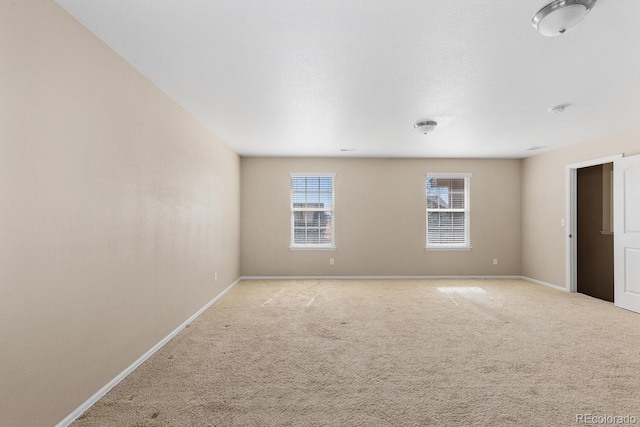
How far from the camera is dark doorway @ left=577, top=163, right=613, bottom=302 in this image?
5.34m

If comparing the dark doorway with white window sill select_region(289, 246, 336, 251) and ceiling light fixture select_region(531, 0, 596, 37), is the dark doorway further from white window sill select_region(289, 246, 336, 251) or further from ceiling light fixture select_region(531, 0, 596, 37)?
ceiling light fixture select_region(531, 0, 596, 37)

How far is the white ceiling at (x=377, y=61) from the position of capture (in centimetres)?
197

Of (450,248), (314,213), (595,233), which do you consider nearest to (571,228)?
(595,233)

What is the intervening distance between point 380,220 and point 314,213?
1347 millimetres

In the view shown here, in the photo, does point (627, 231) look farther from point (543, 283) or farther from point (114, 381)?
point (114, 381)

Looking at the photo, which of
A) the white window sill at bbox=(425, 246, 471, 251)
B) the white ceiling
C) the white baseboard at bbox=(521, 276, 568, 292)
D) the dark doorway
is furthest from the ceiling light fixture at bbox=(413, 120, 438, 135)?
the white baseboard at bbox=(521, 276, 568, 292)

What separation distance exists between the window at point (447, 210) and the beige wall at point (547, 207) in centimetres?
114

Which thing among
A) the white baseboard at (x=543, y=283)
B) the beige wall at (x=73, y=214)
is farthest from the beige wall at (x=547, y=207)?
the beige wall at (x=73, y=214)

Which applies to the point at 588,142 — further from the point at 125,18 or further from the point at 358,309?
the point at 125,18

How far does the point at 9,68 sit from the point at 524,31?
2.97 meters

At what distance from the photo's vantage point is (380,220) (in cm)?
662

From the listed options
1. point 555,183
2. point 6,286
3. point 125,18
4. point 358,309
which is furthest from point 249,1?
point 555,183

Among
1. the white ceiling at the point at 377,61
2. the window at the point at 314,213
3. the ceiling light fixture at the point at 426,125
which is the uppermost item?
the white ceiling at the point at 377,61

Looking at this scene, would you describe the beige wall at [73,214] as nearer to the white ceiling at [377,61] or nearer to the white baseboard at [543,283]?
the white ceiling at [377,61]
